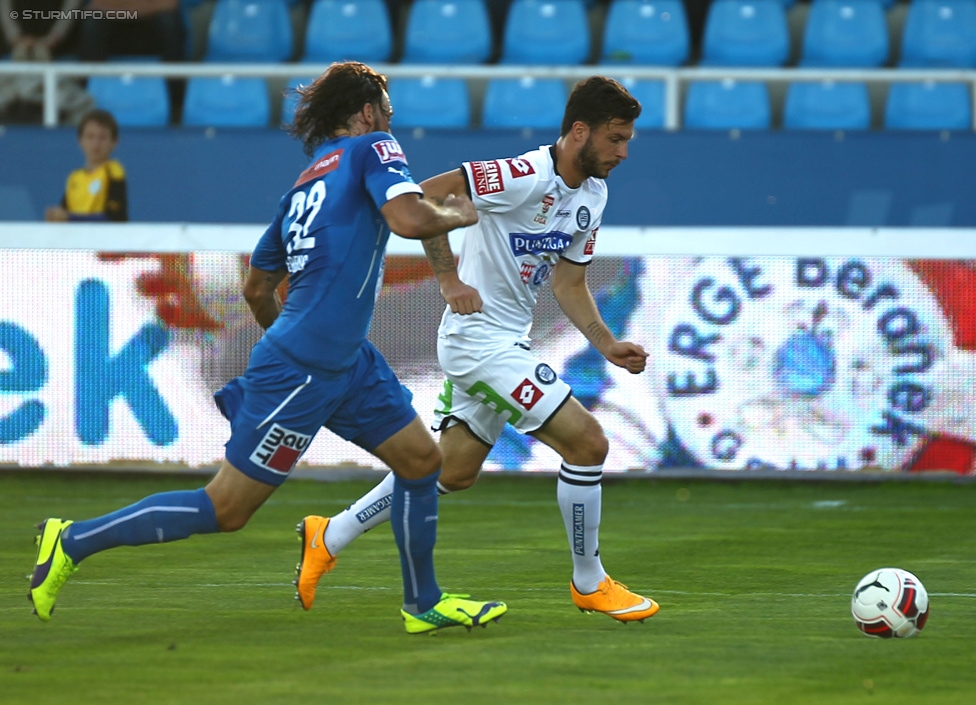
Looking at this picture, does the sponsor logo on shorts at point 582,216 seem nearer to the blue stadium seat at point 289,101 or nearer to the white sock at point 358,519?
the white sock at point 358,519

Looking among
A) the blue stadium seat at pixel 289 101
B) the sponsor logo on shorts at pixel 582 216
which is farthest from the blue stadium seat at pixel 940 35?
the sponsor logo on shorts at pixel 582 216

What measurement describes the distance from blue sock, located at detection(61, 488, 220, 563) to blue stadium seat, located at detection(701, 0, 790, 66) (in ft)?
31.5

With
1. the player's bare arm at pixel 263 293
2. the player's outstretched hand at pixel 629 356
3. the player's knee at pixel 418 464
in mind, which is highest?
the player's bare arm at pixel 263 293

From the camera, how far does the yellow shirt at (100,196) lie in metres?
11.5

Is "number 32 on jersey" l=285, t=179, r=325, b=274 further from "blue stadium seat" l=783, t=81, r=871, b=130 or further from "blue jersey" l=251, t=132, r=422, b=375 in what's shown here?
"blue stadium seat" l=783, t=81, r=871, b=130

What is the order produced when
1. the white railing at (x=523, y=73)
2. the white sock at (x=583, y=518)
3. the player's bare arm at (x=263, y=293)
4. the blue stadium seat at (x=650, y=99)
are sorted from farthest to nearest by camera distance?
the blue stadium seat at (x=650, y=99) < the white railing at (x=523, y=73) < the white sock at (x=583, y=518) < the player's bare arm at (x=263, y=293)

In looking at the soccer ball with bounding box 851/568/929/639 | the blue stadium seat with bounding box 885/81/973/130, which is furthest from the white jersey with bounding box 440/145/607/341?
the blue stadium seat with bounding box 885/81/973/130

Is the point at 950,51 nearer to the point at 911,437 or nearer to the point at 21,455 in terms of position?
the point at 911,437

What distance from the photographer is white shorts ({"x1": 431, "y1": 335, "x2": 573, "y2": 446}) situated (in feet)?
18.8

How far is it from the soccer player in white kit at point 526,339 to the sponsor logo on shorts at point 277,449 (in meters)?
0.86

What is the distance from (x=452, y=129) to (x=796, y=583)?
242 inches

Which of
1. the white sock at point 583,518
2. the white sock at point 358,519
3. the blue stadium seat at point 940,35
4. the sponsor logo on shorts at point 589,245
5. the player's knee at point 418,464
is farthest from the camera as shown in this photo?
the blue stadium seat at point 940,35

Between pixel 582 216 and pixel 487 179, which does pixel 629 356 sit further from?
pixel 487 179

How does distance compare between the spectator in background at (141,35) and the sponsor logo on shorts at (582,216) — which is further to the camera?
the spectator in background at (141,35)
